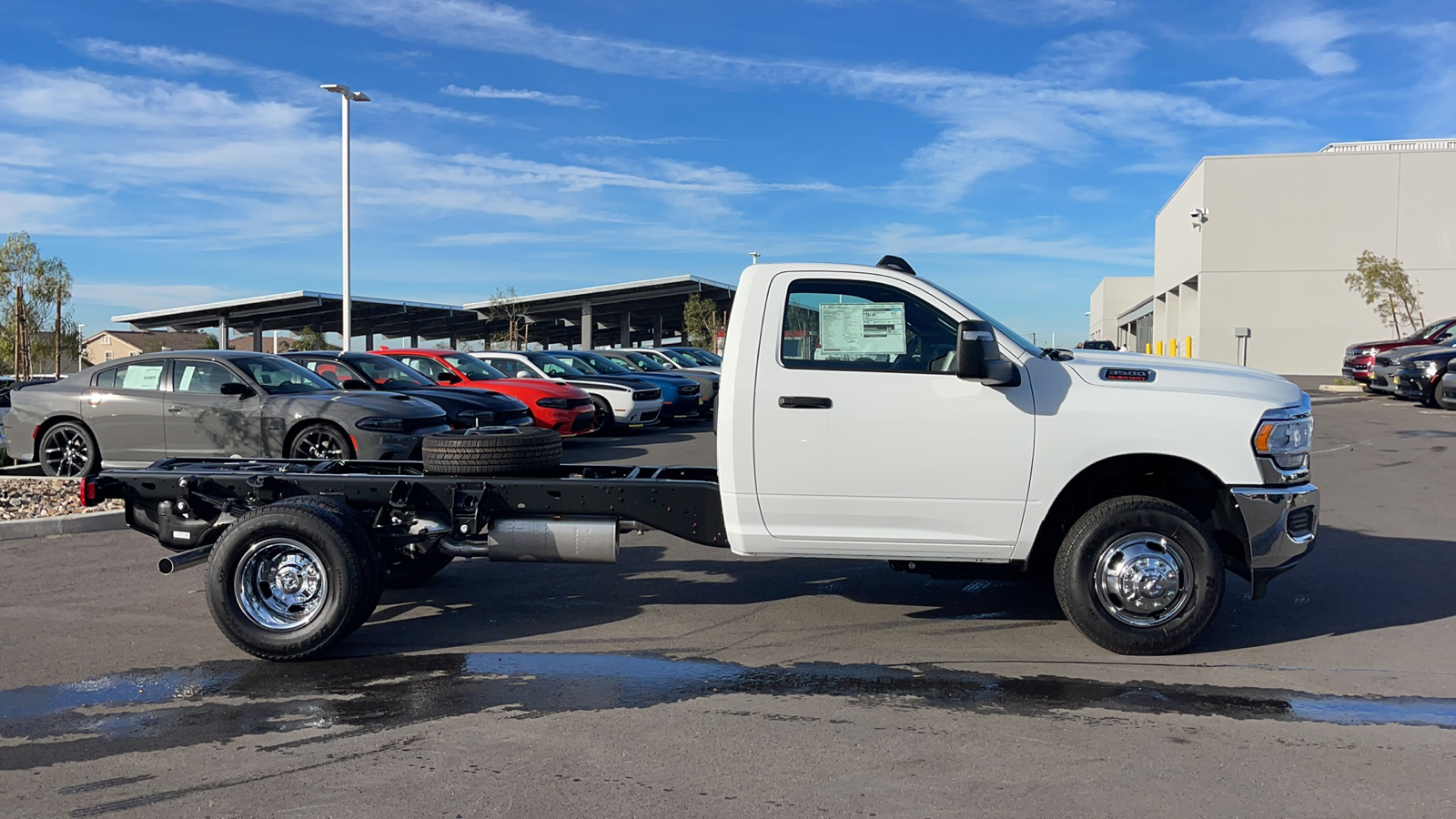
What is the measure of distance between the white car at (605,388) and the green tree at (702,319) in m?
28.3

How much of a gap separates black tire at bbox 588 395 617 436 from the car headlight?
Result: 44.4ft

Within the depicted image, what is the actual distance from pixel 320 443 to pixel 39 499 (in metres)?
2.62

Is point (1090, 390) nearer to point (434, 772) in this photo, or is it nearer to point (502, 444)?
point (502, 444)

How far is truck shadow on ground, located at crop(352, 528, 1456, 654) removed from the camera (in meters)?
6.17

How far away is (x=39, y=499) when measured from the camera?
34.2ft

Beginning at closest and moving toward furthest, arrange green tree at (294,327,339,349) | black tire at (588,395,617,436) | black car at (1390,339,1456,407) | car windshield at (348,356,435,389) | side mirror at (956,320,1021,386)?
side mirror at (956,320,1021,386) → car windshield at (348,356,435,389) → black tire at (588,395,617,436) → black car at (1390,339,1456,407) → green tree at (294,327,339,349)

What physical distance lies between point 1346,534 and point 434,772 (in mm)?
7938

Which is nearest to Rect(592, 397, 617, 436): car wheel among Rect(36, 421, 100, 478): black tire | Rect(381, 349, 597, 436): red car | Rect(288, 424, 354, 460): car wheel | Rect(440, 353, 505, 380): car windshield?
Rect(381, 349, 597, 436): red car

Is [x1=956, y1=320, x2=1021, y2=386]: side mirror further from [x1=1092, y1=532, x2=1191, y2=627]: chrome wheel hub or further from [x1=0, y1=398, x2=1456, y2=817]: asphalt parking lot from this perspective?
[x1=0, y1=398, x2=1456, y2=817]: asphalt parking lot

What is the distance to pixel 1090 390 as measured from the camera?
5496 mm

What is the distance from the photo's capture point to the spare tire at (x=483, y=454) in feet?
20.0

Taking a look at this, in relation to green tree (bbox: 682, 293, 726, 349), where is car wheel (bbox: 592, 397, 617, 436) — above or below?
below

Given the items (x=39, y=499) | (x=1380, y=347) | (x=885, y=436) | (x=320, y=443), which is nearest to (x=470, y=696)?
(x=885, y=436)

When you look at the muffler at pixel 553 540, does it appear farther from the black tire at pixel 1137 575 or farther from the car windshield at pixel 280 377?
the car windshield at pixel 280 377
